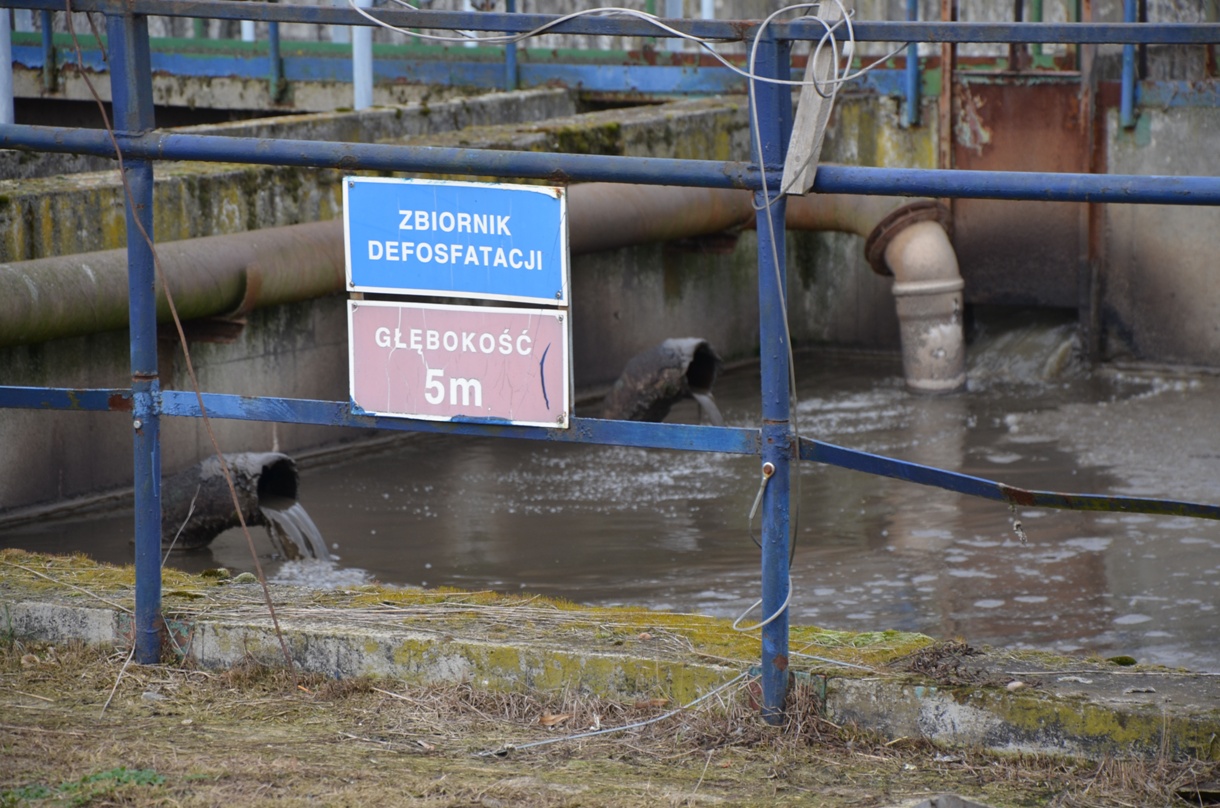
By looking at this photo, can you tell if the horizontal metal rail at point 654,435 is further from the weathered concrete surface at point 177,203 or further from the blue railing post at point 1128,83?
the blue railing post at point 1128,83

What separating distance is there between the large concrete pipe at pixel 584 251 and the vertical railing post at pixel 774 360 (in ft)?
16.2

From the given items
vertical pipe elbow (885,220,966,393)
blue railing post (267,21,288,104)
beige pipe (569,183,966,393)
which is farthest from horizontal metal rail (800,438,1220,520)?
blue railing post (267,21,288,104)

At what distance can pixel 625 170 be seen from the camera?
12.1ft

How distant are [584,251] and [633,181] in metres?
6.86

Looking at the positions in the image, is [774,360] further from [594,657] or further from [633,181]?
[594,657]

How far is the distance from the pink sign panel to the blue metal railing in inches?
2.0

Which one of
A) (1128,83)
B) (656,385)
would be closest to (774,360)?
(656,385)

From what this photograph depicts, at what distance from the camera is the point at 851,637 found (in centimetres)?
421

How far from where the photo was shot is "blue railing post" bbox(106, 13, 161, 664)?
4090 millimetres

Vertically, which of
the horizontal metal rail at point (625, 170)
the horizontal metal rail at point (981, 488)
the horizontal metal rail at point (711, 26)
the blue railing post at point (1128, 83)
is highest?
the blue railing post at point (1128, 83)

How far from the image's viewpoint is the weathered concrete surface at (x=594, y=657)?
140 inches

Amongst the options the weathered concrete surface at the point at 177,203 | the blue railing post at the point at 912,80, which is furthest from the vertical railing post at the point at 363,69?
the blue railing post at the point at 912,80

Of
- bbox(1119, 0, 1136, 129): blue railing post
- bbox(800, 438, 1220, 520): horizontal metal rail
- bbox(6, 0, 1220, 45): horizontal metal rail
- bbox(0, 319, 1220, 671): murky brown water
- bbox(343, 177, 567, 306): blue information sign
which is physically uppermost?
bbox(1119, 0, 1136, 129): blue railing post

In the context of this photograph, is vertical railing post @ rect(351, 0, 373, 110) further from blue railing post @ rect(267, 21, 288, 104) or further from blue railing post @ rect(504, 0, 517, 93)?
blue railing post @ rect(267, 21, 288, 104)
